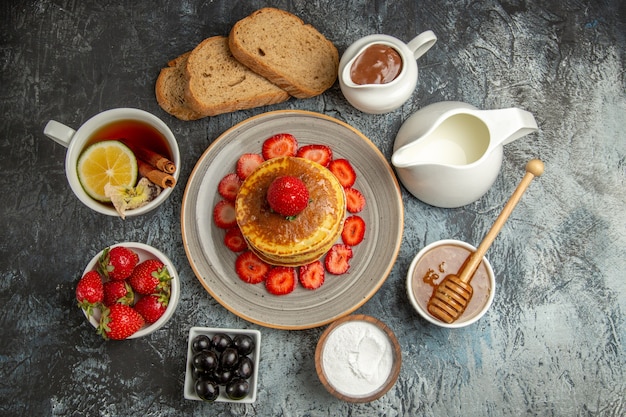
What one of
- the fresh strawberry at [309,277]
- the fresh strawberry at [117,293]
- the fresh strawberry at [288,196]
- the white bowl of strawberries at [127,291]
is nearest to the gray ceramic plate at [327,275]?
the fresh strawberry at [309,277]

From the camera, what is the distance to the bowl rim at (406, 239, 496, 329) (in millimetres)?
1967

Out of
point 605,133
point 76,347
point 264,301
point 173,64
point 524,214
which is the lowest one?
point 76,347

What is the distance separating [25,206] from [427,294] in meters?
1.59

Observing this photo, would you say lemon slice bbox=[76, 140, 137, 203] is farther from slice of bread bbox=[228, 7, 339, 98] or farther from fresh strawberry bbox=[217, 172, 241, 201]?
slice of bread bbox=[228, 7, 339, 98]

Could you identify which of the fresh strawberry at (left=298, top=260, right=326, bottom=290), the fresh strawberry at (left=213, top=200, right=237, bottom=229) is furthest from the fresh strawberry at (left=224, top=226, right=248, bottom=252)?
the fresh strawberry at (left=298, top=260, right=326, bottom=290)

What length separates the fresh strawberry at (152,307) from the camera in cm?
198

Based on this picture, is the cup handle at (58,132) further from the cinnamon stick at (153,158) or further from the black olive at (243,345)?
the black olive at (243,345)

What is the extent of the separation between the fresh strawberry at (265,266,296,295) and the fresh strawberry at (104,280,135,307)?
49 centimetres

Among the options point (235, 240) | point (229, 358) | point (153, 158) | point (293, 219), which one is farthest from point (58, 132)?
point (229, 358)

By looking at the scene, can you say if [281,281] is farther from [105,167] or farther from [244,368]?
[105,167]

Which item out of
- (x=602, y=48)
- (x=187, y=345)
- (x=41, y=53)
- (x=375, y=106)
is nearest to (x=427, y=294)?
(x=375, y=106)

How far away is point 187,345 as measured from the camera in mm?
2121

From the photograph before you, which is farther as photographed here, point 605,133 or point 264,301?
point 605,133

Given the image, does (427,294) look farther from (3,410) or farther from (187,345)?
(3,410)
